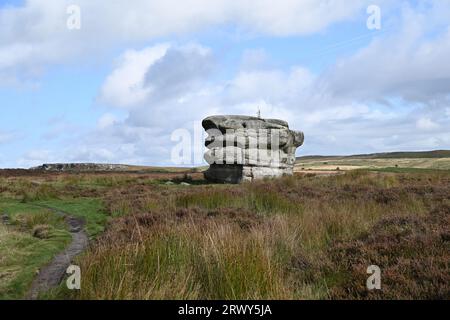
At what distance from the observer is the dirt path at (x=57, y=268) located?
21.8ft

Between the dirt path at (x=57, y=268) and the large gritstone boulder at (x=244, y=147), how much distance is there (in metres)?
16.8

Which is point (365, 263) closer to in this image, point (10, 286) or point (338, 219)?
point (338, 219)

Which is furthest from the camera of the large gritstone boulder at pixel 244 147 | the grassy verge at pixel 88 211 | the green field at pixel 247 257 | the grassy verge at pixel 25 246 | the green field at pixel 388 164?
the green field at pixel 388 164

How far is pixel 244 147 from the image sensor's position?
28.6 meters

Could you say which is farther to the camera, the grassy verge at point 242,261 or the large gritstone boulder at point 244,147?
the large gritstone boulder at point 244,147

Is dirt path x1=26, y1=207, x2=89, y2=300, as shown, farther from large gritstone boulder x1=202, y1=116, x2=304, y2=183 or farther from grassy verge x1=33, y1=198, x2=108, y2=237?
large gritstone boulder x1=202, y1=116, x2=304, y2=183

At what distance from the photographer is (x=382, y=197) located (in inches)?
605

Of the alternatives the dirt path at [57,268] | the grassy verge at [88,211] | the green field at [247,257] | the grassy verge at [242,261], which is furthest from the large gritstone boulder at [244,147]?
the grassy verge at [242,261]

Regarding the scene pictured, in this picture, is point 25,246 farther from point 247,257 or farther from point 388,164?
point 388,164

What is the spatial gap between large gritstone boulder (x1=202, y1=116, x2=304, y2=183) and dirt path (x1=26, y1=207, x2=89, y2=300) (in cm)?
1684

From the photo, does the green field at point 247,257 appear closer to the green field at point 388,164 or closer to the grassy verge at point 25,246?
the grassy verge at point 25,246

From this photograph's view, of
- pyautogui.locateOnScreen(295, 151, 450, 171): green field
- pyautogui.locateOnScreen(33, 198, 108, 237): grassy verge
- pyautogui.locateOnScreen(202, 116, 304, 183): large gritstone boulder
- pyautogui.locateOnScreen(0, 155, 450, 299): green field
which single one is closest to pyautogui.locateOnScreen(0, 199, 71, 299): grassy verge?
pyautogui.locateOnScreen(0, 155, 450, 299): green field

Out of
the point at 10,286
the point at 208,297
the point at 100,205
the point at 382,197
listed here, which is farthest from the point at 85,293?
the point at 100,205
